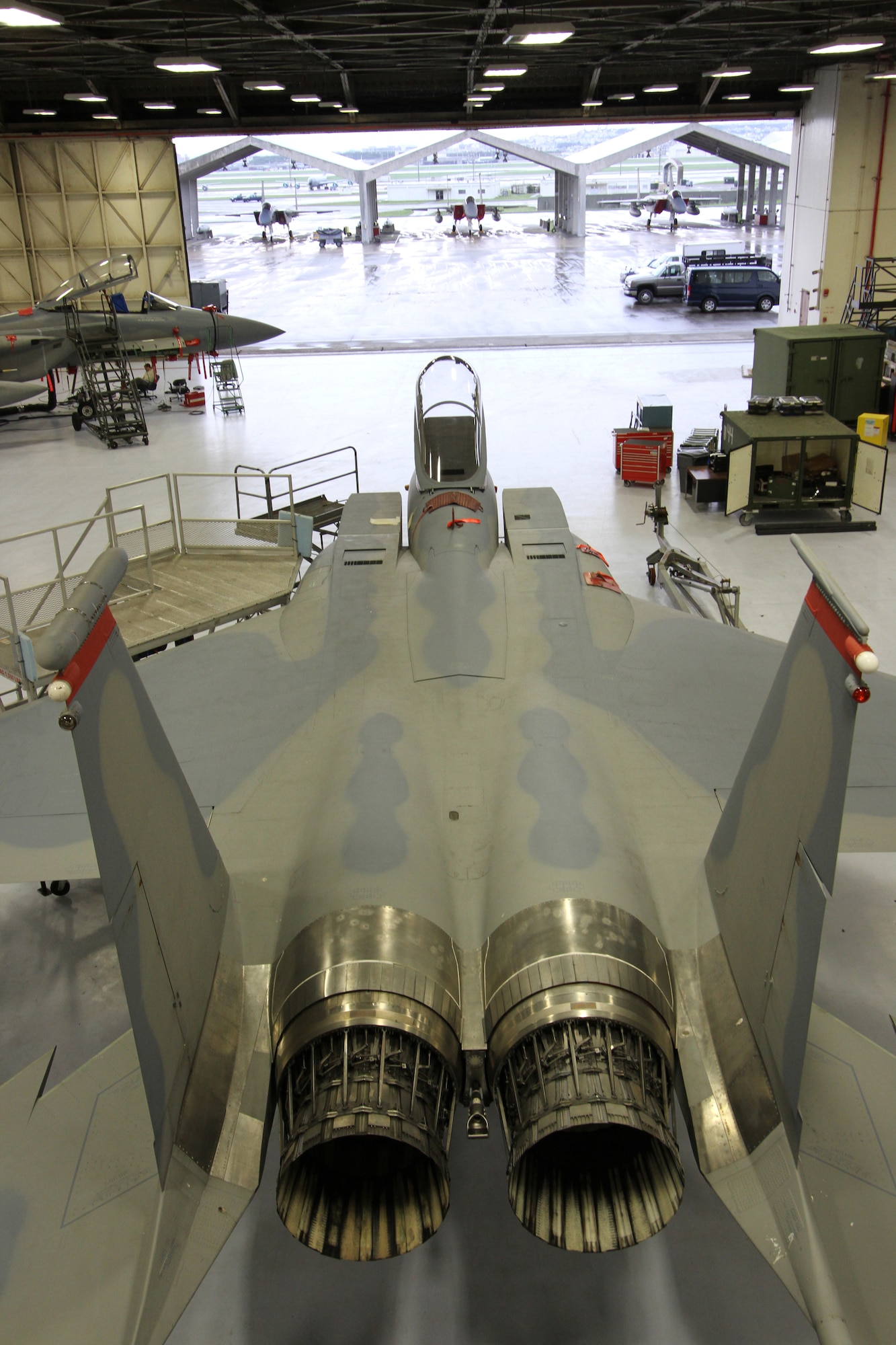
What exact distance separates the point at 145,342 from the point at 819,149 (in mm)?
17147

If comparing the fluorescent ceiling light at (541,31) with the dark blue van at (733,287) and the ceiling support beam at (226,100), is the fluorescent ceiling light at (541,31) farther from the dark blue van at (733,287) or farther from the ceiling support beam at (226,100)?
the dark blue van at (733,287)

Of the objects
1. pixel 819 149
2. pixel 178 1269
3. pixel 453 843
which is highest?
pixel 819 149

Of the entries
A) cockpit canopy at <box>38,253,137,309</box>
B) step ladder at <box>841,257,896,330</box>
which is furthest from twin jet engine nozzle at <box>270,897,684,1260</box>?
step ladder at <box>841,257,896,330</box>

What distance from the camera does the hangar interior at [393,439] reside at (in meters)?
4.62

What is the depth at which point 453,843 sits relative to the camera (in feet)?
16.9

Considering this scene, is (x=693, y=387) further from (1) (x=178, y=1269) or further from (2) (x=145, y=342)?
(1) (x=178, y=1269)

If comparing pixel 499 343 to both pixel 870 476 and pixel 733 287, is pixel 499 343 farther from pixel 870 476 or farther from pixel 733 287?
pixel 870 476

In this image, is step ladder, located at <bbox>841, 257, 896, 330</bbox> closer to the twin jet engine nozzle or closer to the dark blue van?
the dark blue van

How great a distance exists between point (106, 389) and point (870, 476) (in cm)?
1523

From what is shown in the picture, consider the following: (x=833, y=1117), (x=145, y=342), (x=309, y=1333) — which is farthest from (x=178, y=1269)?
(x=145, y=342)

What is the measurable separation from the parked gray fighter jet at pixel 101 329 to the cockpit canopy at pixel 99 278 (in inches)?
0.5

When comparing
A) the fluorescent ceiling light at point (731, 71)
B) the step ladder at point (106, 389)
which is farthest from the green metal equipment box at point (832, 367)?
the step ladder at point (106, 389)

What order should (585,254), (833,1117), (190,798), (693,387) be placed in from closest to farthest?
1. (833,1117)
2. (190,798)
3. (693,387)
4. (585,254)

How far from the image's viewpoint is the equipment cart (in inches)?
549
